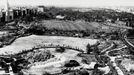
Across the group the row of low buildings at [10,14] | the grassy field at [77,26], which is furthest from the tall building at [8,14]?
the grassy field at [77,26]

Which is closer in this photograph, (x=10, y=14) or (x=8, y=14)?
(x=8, y=14)

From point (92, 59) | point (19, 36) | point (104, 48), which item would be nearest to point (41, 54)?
point (92, 59)

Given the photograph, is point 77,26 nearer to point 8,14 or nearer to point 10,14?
point 8,14

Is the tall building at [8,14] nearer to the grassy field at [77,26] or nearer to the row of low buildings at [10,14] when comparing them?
the row of low buildings at [10,14]

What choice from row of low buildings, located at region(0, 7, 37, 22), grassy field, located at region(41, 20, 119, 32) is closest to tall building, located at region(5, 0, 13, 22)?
row of low buildings, located at region(0, 7, 37, 22)

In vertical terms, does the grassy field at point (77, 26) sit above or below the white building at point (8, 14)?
below

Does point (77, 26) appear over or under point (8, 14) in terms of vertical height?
under

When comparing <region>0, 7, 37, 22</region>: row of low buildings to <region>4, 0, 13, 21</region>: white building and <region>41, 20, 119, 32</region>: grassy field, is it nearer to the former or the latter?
<region>4, 0, 13, 21</region>: white building

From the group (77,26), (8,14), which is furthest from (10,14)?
(77,26)

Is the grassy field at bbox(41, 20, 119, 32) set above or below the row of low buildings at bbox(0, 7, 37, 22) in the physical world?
below

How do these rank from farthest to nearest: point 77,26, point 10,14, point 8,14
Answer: point 10,14, point 8,14, point 77,26

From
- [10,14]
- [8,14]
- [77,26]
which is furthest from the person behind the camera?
[10,14]

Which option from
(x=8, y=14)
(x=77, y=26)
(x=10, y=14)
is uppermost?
(x=8, y=14)
